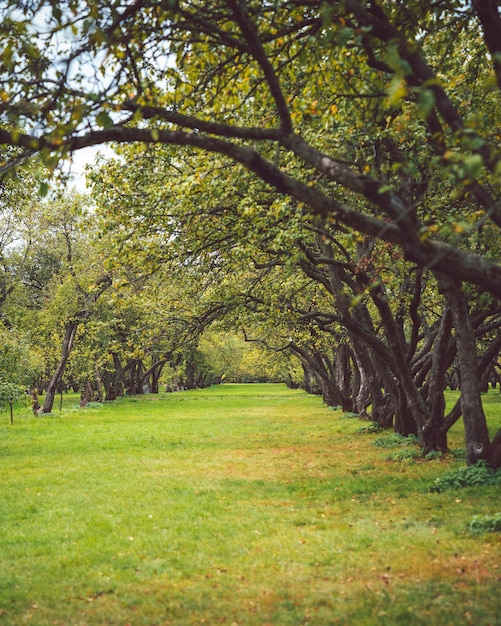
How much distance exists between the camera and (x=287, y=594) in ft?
22.8

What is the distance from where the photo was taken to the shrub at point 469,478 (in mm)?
12289

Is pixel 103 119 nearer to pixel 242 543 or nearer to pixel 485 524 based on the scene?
pixel 242 543

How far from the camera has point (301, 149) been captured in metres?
6.10

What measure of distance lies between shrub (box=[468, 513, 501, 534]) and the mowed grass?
6.1 inches

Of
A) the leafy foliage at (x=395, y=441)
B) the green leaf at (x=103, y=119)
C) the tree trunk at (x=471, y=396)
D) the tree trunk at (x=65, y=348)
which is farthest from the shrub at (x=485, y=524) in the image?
the tree trunk at (x=65, y=348)

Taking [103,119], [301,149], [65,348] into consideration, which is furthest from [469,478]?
[65,348]

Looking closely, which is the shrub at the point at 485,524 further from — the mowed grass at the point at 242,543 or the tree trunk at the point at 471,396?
the tree trunk at the point at 471,396

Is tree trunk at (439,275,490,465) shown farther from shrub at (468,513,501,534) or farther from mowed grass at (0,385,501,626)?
shrub at (468,513,501,534)

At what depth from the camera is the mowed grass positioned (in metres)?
6.61

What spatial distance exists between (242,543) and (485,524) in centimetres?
368

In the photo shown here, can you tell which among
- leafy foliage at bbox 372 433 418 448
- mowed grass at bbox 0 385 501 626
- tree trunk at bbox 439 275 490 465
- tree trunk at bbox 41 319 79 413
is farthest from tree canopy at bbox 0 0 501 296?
tree trunk at bbox 41 319 79 413

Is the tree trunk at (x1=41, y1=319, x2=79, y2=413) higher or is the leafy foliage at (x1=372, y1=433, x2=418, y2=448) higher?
the tree trunk at (x1=41, y1=319, x2=79, y2=413)

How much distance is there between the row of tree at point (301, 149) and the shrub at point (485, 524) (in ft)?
12.8

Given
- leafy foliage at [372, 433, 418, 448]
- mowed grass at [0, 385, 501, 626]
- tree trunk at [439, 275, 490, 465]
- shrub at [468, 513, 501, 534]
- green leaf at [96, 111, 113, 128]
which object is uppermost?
green leaf at [96, 111, 113, 128]
